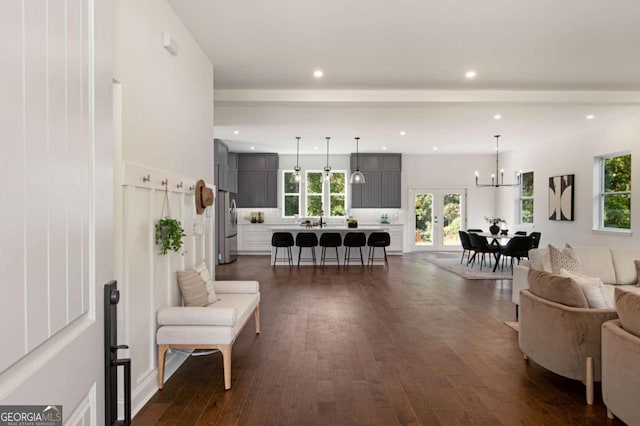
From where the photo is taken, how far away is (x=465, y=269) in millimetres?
8586

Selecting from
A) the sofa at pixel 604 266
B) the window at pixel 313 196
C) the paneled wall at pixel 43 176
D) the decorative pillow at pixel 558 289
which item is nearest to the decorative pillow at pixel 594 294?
the decorative pillow at pixel 558 289

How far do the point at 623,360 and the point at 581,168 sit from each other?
23.1ft

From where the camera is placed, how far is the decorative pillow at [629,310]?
2311mm

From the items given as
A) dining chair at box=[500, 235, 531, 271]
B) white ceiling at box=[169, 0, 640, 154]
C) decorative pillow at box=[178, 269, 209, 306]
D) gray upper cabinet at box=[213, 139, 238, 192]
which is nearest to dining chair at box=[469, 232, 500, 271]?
dining chair at box=[500, 235, 531, 271]

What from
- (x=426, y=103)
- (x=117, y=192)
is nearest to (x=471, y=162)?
(x=426, y=103)

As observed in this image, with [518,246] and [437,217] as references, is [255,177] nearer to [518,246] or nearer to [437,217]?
[437,217]

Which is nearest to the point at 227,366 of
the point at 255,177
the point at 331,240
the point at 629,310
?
the point at 629,310

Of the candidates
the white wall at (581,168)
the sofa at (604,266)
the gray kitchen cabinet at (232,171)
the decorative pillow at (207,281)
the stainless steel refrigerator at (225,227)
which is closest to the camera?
the decorative pillow at (207,281)

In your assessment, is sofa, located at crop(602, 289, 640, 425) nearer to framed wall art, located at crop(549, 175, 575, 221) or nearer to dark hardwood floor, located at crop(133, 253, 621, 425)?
dark hardwood floor, located at crop(133, 253, 621, 425)

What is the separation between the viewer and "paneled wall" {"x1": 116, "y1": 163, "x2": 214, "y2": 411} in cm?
256

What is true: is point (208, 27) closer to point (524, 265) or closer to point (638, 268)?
point (524, 265)

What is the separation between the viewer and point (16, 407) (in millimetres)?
641

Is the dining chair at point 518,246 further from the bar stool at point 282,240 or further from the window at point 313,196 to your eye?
the window at point 313,196

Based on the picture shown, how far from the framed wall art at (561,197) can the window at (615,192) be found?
71 centimetres
